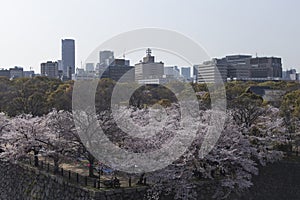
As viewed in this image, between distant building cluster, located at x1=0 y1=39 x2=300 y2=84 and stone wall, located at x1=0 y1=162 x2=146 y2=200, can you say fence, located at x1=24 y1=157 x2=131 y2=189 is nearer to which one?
stone wall, located at x1=0 y1=162 x2=146 y2=200

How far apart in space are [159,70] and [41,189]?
39.9 m

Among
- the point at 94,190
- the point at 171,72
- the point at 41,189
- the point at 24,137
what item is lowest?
the point at 41,189

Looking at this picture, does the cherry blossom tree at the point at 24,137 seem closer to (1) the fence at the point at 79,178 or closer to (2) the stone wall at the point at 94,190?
(1) the fence at the point at 79,178

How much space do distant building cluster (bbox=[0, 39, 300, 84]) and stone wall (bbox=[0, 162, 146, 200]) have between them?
16.6m

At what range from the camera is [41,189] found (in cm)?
1323

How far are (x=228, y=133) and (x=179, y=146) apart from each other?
2111 millimetres

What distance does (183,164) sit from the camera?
447 inches

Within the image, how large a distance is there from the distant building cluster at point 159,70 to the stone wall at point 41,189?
1662 cm

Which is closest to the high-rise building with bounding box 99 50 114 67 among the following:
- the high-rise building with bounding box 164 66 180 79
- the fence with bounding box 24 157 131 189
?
the high-rise building with bounding box 164 66 180 79

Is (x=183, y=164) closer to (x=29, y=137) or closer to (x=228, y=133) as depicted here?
(x=228, y=133)

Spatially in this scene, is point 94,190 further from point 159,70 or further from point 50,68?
point 50,68

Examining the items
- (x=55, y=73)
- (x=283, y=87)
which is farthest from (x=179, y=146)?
(x=55, y=73)

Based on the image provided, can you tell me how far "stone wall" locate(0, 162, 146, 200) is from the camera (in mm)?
10945

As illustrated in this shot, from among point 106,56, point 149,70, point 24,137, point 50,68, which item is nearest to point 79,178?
point 24,137
